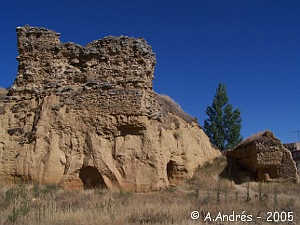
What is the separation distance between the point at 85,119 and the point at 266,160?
33.1 ft

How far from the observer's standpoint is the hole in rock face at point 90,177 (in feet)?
46.9

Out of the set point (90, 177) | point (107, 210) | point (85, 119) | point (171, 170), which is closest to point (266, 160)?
point (171, 170)

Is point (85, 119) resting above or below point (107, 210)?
above

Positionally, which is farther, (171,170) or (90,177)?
(171,170)

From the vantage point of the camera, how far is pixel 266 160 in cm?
1892

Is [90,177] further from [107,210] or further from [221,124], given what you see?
[221,124]

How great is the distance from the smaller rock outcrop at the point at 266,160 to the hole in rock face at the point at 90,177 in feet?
29.0

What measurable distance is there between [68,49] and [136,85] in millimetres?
3664

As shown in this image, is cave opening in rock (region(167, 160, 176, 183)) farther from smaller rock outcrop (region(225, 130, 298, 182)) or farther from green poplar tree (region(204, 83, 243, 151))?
green poplar tree (region(204, 83, 243, 151))

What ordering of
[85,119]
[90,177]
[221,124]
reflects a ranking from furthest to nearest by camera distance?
[221,124] → [85,119] → [90,177]

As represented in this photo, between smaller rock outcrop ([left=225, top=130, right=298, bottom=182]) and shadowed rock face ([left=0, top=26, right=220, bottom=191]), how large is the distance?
4.77 metres

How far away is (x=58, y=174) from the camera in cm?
1420

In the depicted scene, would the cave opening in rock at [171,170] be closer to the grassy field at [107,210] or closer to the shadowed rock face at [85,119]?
the shadowed rock face at [85,119]

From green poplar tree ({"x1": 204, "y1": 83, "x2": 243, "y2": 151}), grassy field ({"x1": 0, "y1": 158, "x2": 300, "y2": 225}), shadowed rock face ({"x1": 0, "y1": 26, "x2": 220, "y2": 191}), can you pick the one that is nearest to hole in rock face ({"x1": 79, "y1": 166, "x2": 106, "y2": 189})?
shadowed rock face ({"x1": 0, "y1": 26, "x2": 220, "y2": 191})
